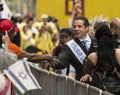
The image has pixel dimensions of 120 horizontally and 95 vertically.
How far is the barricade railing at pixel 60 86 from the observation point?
12711 millimetres

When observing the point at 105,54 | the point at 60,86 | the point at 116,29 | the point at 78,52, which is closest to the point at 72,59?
the point at 78,52

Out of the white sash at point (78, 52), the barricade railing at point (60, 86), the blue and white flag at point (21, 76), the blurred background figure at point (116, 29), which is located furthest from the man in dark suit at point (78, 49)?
the blue and white flag at point (21, 76)

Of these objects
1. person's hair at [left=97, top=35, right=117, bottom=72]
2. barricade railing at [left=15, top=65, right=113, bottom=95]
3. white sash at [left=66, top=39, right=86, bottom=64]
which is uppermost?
person's hair at [left=97, top=35, right=117, bottom=72]

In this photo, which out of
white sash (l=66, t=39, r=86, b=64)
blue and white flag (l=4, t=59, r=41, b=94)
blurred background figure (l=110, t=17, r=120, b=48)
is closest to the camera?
blue and white flag (l=4, t=59, r=41, b=94)

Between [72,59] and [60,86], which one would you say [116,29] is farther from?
[60,86]

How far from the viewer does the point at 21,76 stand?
11336 millimetres

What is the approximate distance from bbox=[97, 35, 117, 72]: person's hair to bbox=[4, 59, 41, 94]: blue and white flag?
1695 mm

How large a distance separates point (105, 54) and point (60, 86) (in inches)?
87.4

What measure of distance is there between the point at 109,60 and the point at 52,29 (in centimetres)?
1781

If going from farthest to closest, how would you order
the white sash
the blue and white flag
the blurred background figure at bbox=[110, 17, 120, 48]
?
the white sash < the blurred background figure at bbox=[110, 17, 120, 48] < the blue and white flag

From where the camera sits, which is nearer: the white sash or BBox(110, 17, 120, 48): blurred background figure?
BBox(110, 17, 120, 48): blurred background figure

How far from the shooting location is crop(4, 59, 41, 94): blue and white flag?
1113 cm

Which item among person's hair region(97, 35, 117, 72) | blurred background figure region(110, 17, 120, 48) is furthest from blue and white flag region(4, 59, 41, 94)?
blurred background figure region(110, 17, 120, 48)

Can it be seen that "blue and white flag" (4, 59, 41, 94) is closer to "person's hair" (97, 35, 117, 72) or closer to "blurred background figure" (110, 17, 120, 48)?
"person's hair" (97, 35, 117, 72)
